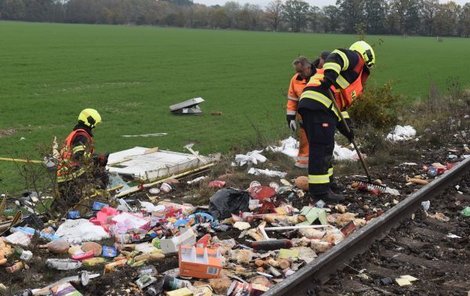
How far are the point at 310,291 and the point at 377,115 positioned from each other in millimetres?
7441

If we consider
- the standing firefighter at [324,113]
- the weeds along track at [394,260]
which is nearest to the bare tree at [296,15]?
the standing firefighter at [324,113]

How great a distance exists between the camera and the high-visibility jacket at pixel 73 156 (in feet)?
21.3

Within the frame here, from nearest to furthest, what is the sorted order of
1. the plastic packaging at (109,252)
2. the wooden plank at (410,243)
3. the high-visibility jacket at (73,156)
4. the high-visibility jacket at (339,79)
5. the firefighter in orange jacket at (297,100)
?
the plastic packaging at (109,252)
the wooden plank at (410,243)
the high-visibility jacket at (73,156)
the high-visibility jacket at (339,79)
the firefighter in orange jacket at (297,100)

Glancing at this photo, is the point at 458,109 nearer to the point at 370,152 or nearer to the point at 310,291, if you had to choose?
the point at 370,152

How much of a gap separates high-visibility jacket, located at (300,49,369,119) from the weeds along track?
149 centimetres

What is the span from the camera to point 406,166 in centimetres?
923

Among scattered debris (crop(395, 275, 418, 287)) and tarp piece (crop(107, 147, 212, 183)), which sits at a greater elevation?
scattered debris (crop(395, 275, 418, 287))

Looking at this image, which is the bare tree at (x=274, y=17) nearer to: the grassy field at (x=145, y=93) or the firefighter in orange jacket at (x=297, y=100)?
the grassy field at (x=145, y=93)

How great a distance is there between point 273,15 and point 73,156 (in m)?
127

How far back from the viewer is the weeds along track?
464 centimetres

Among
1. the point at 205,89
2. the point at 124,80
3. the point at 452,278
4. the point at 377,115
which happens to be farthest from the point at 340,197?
the point at 124,80

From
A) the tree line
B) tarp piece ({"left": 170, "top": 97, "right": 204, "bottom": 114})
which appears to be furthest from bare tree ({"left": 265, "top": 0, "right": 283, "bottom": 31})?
tarp piece ({"left": 170, "top": 97, "right": 204, "bottom": 114})

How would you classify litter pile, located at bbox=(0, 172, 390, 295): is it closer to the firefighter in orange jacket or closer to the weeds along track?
the weeds along track

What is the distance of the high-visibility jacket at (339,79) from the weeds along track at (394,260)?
149 centimetres
